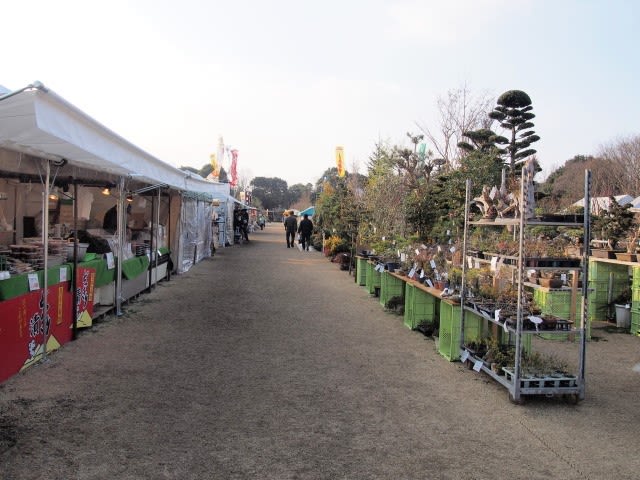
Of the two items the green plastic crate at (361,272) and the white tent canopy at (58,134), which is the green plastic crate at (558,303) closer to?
the green plastic crate at (361,272)

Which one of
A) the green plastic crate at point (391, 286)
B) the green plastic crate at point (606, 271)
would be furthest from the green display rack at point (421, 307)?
the green plastic crate at point (606, 271)

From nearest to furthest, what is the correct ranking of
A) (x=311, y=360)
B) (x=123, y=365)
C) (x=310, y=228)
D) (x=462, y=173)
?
(x=123, y=365) → (x=311, y=360) → (x=462, y=173) → (x=310, y=228)

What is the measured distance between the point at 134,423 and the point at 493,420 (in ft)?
8.69

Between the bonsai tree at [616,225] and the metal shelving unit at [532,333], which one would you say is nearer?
the metal shelving unit at [532,333]

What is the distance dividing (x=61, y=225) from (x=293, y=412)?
6022 millimetres

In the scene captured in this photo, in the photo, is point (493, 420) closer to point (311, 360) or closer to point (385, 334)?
point (311, 360)

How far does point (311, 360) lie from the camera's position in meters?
5.77

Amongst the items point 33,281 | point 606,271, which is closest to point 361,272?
point 606,271

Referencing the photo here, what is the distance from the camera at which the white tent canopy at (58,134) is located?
384 centimetres

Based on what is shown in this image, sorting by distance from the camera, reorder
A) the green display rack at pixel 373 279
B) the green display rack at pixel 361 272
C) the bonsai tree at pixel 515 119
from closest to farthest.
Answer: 1. the green display rack at pixel 373 279
2. the green display rack at pixel 361 272
3. the bonsai tree at pixel 515 119

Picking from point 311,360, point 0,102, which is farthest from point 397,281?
point 0,102

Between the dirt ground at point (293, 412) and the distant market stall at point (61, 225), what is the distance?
0.43 meters

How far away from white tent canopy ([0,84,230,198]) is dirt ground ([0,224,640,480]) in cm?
200

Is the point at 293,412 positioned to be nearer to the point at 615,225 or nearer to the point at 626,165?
the point at 615,225
